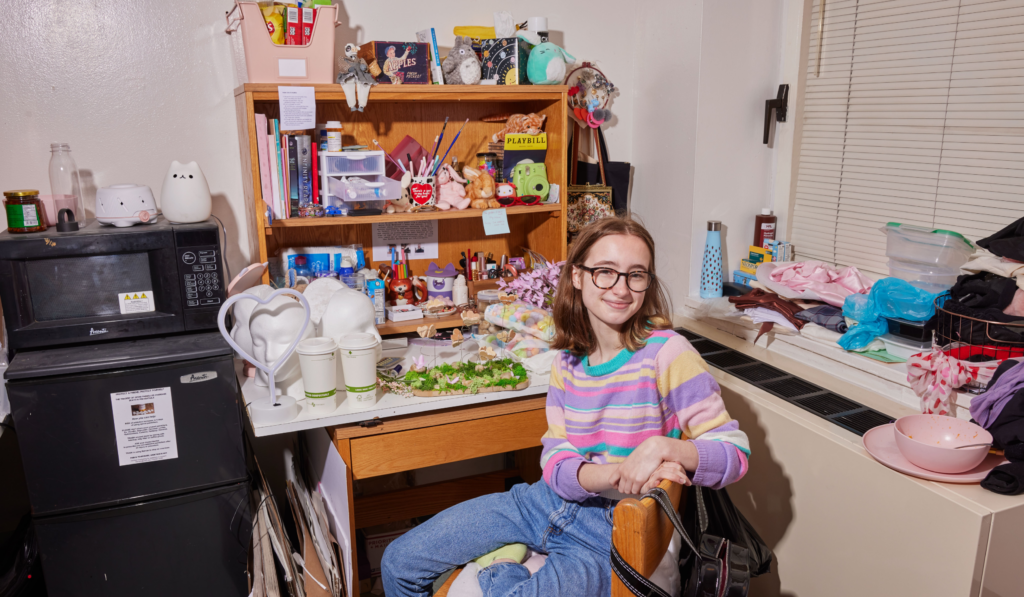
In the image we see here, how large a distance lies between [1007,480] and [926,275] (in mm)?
744

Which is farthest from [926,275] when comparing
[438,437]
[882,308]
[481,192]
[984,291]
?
[438,437]

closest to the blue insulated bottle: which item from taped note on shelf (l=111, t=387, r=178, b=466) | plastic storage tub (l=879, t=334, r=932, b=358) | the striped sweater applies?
plastic storage tub (l=879, t=334, r=932, b=358)

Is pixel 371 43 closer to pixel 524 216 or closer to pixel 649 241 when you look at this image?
pixel 524 216

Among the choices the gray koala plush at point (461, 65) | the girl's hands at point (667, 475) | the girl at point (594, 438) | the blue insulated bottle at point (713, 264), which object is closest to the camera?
the girl's hands at point (667, 475)

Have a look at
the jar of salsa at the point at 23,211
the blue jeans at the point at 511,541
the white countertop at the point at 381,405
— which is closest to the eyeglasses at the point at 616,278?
the blue jeans at the point at 511,541

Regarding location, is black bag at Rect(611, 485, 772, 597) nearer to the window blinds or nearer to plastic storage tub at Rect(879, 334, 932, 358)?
plastic storage tub at Rect(879, 334, 932, 358)

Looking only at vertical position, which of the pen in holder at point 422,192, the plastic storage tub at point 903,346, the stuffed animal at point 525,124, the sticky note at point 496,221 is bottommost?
the plastic storage tub at point 903,346

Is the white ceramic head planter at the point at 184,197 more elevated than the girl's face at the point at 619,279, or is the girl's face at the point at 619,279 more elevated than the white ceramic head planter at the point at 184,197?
the white ceramic head planter at the point at 184,197

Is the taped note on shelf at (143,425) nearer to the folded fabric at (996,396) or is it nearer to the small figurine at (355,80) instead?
the small figurine at (355,80)

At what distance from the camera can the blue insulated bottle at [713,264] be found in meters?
2.32

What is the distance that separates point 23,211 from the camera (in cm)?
164

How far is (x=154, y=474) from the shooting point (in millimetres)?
1629

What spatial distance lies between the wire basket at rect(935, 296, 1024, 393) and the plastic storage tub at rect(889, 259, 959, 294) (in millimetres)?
211

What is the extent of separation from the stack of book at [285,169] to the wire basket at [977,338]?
171 centimetres
